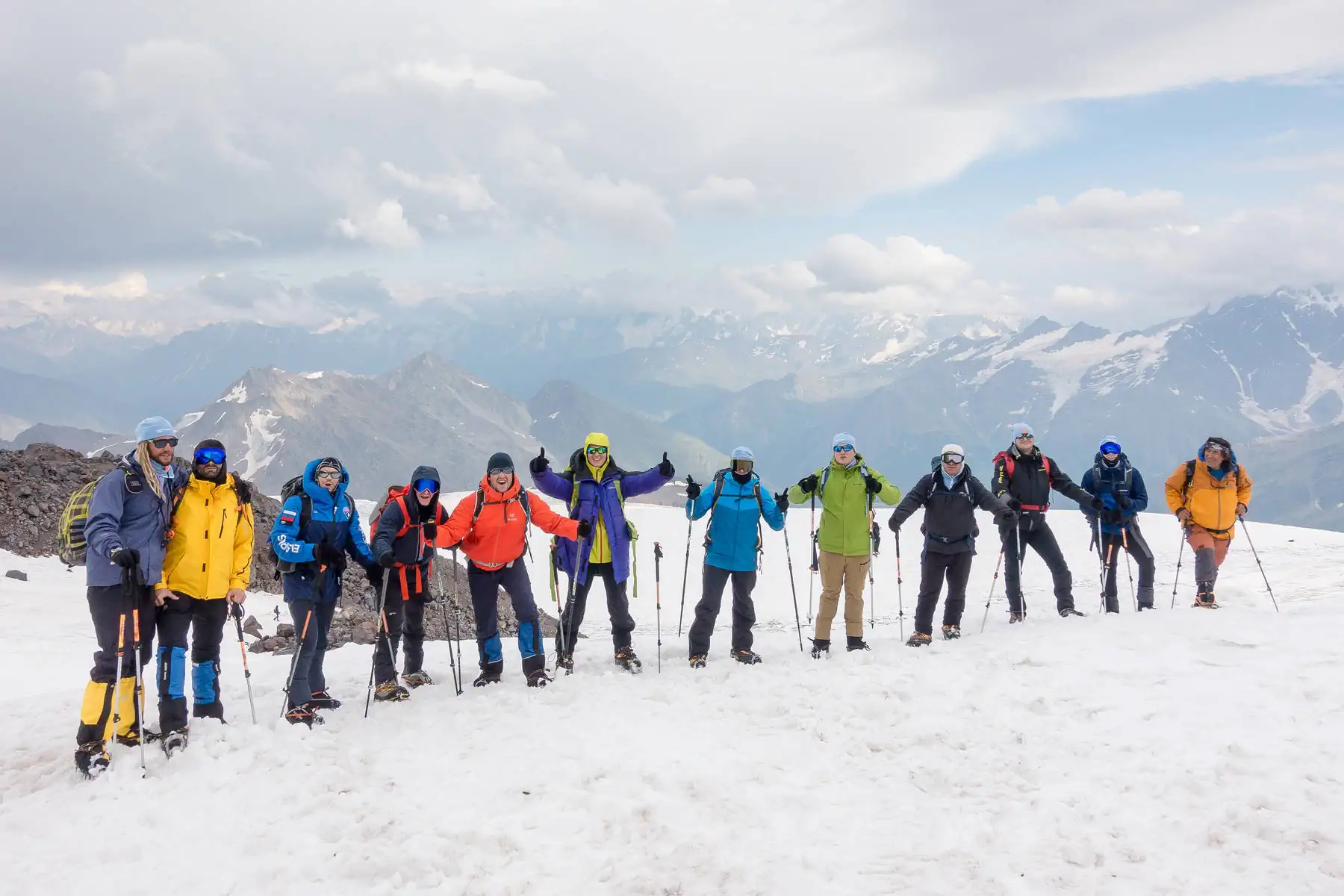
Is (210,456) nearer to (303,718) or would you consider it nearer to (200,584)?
(200,584)

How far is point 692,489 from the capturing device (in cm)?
1126

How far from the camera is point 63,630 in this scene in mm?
18531

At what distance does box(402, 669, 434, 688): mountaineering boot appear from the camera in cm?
1052

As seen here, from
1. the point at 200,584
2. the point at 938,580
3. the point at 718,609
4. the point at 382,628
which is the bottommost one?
the point at 718,609

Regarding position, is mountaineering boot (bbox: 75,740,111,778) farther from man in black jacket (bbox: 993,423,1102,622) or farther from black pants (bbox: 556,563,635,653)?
man in black jacket (bbox: 993,423,1102,622)

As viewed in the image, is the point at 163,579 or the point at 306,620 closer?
the point at 163,579

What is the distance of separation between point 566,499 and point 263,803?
16.6ft

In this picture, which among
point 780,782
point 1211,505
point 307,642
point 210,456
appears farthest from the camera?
point 1211,505

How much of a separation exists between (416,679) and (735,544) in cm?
472

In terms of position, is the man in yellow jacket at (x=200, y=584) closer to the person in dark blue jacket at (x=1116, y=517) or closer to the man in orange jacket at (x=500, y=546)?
the man in orange jacket at (x=500, y=546)

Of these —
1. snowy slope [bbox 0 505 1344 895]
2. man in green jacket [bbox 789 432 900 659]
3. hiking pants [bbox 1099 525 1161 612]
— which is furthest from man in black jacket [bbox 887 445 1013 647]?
hiking pants [bbox 1099 525 1161 612]

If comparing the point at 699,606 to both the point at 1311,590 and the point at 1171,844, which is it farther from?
the point at 1311,590

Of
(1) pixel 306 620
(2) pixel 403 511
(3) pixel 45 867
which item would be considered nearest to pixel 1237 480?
(2) pixel 403 511

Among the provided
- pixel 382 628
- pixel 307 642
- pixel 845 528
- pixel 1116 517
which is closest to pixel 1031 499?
pixel 1116 517
